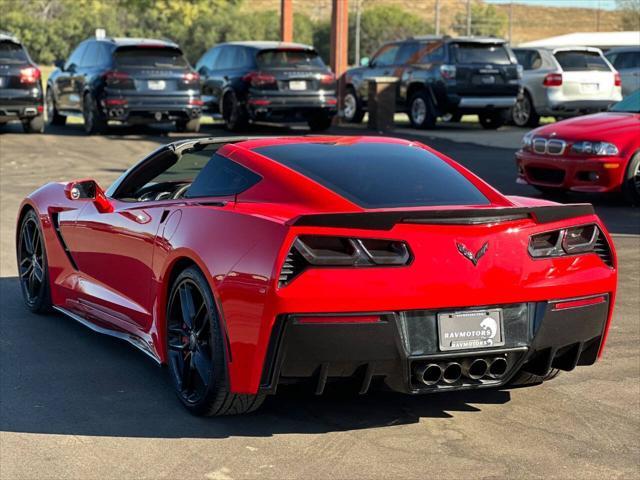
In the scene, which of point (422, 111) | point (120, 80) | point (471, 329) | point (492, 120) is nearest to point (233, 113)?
point (120, 80)

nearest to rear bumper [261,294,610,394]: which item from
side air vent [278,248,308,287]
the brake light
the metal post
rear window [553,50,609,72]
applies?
side air vent [278,248,308,287]

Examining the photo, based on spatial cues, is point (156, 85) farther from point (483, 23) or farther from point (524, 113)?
point (483, 23)

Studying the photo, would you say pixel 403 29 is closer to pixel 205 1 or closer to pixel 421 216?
pixel 205 1

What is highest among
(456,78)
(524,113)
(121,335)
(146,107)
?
(121,335)

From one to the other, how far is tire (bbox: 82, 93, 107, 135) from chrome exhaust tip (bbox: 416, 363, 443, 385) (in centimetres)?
1821

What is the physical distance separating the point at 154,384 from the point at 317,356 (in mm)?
1515

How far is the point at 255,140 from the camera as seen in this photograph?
269 inches

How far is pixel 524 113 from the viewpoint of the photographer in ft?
89.1

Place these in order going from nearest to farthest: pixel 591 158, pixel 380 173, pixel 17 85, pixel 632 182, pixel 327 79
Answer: pixel 380 173
pixel 591 158
pixel 632 182
pixel 17 85
pixel 327 79

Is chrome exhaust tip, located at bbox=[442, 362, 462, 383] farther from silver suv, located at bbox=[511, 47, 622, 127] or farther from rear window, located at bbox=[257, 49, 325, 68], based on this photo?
silver suv, located at bbox=[511, 47, 622, 127]

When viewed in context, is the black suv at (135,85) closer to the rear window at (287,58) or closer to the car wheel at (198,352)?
the rear window at (287,58)

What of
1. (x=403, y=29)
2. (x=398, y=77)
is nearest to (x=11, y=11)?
(x=403, y=29)

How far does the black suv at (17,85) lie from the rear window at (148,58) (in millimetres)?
1537

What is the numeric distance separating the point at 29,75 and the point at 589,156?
39.6 ft
